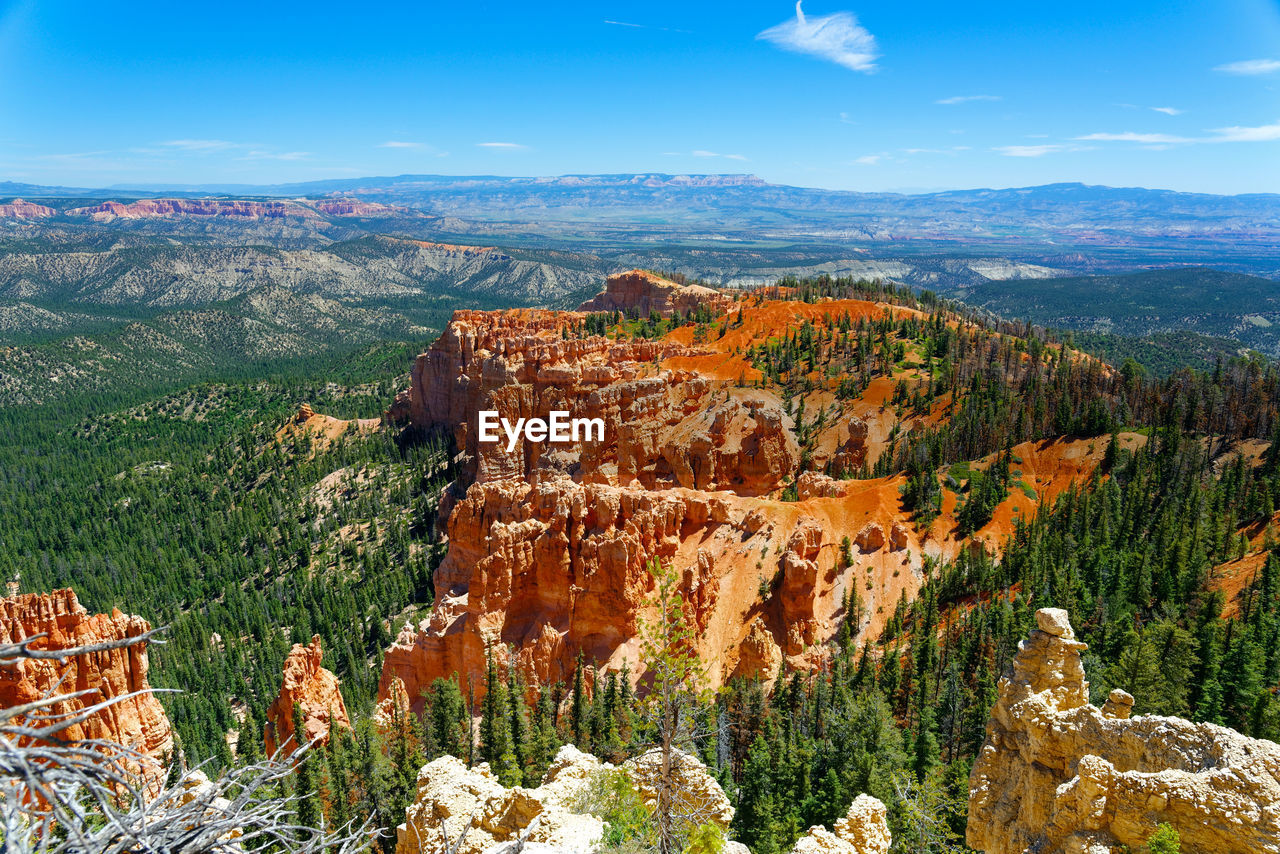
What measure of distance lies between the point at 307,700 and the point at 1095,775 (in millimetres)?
38155

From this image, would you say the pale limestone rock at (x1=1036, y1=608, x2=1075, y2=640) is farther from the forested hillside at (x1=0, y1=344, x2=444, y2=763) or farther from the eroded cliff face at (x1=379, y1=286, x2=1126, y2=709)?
the forested hillside at (x1=0, y1=344, x2=444, y2=763)

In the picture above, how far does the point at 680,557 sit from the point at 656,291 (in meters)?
101

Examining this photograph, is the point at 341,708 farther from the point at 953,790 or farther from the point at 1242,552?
the point at 1242,552

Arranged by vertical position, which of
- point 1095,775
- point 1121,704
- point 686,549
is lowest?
point 686,549

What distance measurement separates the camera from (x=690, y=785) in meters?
21.7

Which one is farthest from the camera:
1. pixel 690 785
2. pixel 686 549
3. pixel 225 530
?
pixel 225 530

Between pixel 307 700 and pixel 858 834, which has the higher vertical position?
pixel 858 834

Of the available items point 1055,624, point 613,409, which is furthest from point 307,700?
point 613,409

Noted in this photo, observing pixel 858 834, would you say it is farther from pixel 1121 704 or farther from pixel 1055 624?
pixel 1055 624

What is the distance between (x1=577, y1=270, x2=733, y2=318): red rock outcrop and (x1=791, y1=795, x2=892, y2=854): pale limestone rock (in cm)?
11064

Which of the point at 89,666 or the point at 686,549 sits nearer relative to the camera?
the point at 89,666

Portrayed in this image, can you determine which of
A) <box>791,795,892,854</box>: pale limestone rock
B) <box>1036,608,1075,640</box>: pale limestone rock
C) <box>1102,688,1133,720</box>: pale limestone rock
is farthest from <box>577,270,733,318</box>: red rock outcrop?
<box>1102,688,1133,720</box>: pale limestone rock

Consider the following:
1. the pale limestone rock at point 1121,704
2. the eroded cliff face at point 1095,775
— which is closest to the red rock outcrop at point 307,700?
the eroded cliff face at point 1095,775

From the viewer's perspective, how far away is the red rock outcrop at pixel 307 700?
38469 millimetres
